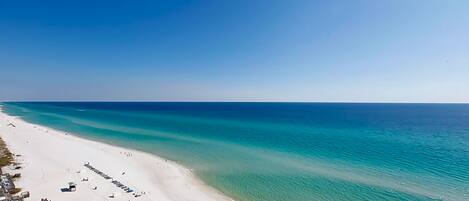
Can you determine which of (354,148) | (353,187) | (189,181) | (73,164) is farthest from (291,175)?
(73,164)

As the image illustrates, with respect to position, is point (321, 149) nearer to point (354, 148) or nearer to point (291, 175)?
point (354, 148)

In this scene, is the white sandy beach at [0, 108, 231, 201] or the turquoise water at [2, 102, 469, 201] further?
the turquoise water at [2, 102, 469, 201]

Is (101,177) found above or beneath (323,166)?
above

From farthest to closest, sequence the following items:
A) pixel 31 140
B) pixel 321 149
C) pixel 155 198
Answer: pixel 31 140 → pixel 321 149 → pixel 155 198

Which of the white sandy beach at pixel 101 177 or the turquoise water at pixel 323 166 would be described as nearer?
the white sandy beach at pixel 101 177

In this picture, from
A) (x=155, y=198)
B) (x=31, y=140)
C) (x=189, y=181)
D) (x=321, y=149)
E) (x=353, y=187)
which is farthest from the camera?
(x=31, y=140)

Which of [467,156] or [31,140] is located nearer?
[467,156]

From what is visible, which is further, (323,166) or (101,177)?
(323,166)
